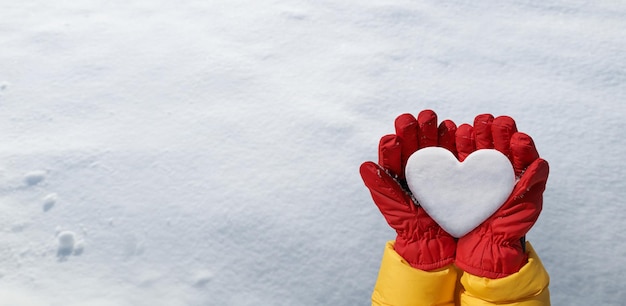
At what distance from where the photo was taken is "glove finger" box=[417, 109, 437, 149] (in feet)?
5.73

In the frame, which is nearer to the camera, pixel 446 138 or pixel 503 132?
pixel 503 132

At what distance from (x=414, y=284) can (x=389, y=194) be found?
20 centimetres

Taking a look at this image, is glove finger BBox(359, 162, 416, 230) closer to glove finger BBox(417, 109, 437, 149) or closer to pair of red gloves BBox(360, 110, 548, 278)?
pair of red gloves BBox(360, 110, 548, 278)

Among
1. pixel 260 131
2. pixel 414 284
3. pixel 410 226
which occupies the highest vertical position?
pixel 410 226

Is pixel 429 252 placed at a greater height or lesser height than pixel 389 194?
lesser

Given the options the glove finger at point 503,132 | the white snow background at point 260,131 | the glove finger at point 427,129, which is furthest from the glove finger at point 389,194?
the white snow background at point 260,131

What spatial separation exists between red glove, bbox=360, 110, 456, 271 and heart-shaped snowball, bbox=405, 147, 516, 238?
0.03 m

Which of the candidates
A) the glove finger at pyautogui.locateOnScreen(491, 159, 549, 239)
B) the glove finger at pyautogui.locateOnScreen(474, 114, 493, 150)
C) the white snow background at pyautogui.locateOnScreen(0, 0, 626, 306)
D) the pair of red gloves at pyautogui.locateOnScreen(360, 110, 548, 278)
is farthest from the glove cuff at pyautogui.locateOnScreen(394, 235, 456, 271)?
the white snow background at pyautogui.locateOnScreen(0, 0, 626, 306)

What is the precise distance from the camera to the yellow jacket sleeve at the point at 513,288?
1655 mm

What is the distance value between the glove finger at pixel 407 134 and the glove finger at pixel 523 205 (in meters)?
0.24

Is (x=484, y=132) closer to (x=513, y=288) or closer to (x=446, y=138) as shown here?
(x=446, y=138)

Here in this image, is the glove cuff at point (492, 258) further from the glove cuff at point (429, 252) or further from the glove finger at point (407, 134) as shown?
the glove finger at point (407, 134)

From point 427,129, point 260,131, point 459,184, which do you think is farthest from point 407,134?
point 260,131

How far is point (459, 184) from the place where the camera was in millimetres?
1706
